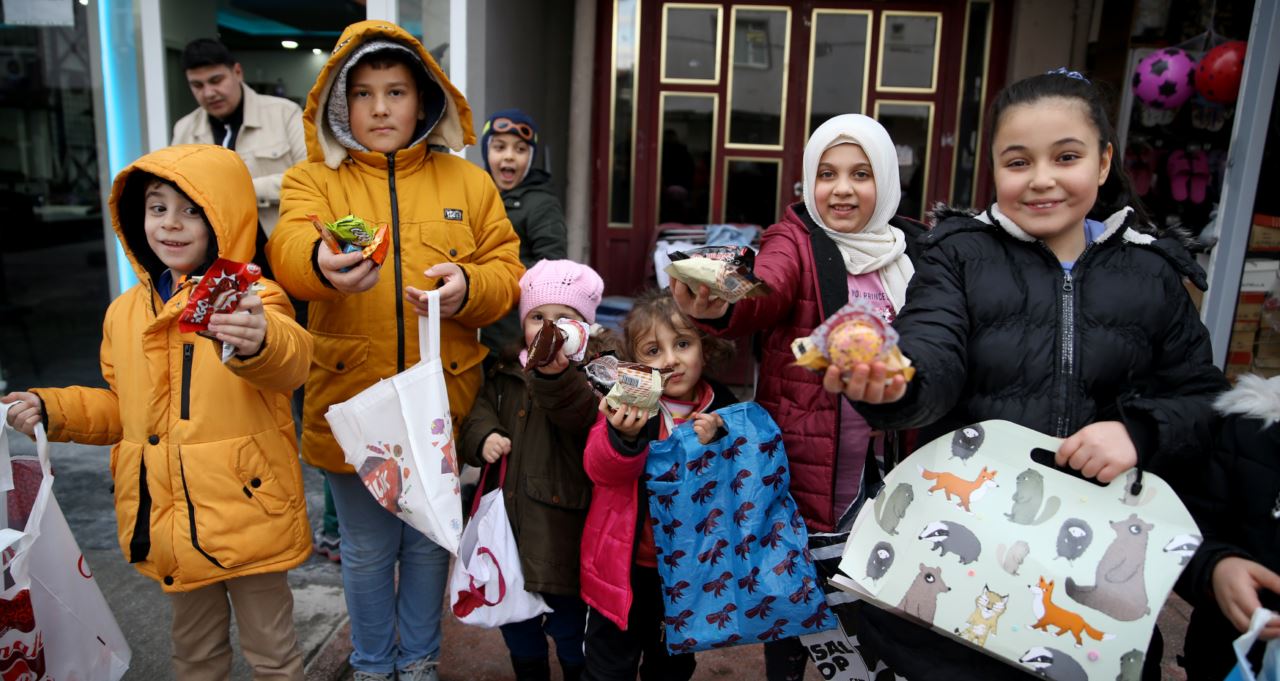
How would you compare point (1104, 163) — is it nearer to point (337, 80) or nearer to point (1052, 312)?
point (1052, 312)

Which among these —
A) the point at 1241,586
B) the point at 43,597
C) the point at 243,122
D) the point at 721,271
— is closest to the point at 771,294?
the point at 721,271

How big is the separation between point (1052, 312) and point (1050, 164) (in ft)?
1.00

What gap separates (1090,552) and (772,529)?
0.82 meters

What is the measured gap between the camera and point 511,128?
150 inches

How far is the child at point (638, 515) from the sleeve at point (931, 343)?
0.65m

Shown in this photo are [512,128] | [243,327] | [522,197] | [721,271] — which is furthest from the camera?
[512,128]

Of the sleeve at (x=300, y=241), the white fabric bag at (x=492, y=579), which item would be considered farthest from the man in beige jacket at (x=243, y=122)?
the white fabric bag at (x=492, y=579)

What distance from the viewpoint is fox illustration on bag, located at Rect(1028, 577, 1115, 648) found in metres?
1.52

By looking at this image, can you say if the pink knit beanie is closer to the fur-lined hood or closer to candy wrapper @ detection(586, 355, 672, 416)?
candy wrapper @ detection(586, 355, 672, 416)

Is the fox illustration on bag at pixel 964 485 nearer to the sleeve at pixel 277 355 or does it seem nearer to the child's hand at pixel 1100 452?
the child's hand at pixel 1100 452

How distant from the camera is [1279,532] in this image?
1529mm

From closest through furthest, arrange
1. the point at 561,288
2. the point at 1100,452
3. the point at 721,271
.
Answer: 1. the point at 1100,452
2. the point at 721,271
3. the point at 561,288

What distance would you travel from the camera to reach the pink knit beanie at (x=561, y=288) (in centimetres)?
260

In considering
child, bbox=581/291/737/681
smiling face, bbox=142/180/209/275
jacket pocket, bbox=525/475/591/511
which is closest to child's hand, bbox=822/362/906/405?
child, bbox=581/291/737/681
